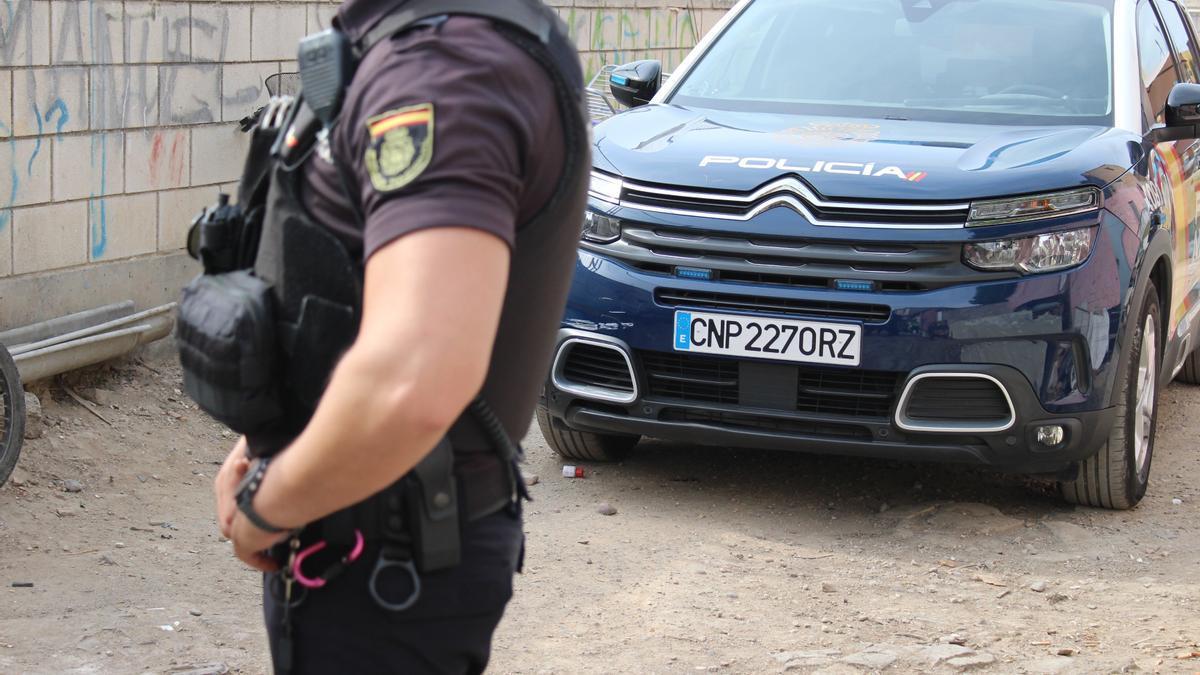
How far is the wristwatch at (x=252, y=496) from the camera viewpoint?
1.63m

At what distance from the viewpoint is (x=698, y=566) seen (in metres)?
4.53

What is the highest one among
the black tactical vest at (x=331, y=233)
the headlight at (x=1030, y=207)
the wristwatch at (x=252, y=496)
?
the black tactical vest at (x=331, y=233)

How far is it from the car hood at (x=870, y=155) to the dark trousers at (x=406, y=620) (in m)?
3.19

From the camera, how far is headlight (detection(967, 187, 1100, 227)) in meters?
4.59

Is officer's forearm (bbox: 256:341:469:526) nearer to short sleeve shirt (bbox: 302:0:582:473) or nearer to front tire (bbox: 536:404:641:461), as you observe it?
short sleeve shirt (bbox: 302:0:582:473)

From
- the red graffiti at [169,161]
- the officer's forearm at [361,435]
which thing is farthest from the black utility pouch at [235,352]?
the red graffiti at [169,161]

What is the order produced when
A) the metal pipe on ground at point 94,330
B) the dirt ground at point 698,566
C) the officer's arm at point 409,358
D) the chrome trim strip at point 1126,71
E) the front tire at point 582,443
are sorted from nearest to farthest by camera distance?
the officer's arm at point 409,358, the dirt ground at point 698,566, the chrome trim strip at point 1126,71, the metal pipe on ground at point 94,330, the front tire at point 582,443

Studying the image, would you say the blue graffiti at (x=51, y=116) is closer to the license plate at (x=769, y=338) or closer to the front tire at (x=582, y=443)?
the front tire at (x=582, y=443)

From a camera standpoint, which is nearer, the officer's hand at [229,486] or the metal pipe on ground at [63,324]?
the officer's hand at [229,486]

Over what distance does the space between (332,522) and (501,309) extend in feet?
1.01

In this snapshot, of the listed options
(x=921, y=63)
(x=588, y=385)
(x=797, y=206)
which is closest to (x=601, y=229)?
(x=588, y=385)

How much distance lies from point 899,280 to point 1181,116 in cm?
146

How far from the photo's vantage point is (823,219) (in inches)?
185

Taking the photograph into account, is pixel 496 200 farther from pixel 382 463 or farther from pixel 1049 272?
pixel 1049 272
